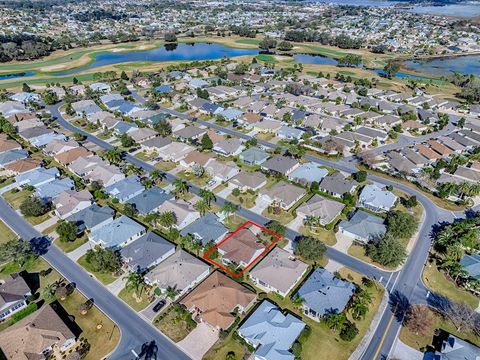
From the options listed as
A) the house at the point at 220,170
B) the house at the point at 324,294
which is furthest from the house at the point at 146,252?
the house at the point at 220,170

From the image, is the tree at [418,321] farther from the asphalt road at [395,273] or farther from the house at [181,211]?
the house at [181,211]

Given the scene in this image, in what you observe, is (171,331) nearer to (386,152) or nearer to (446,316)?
(446,316)

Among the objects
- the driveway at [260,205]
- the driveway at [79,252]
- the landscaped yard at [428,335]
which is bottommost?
the driveway at [79,252]

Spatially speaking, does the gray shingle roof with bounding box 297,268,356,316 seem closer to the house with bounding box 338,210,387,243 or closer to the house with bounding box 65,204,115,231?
the house with bounding box 338,210,387,243

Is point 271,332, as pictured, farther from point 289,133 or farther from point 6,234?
point 289,133

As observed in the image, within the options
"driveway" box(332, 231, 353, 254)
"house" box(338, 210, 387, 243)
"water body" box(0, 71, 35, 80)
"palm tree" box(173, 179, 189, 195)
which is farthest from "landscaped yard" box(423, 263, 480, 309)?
"water body" box(0, 71, 35, 80)

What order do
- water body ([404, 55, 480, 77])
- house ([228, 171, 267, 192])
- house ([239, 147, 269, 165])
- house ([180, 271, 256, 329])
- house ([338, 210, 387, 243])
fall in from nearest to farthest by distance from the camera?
house ([180, 271, 256, 329]), house ([338, 210, 387, 243]), house ([228, 171, 267, 192]), house ([239, 147, 269, 165]), water body ([404, 55, 480, 77])

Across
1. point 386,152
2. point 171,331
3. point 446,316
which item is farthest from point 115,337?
point 386,152
